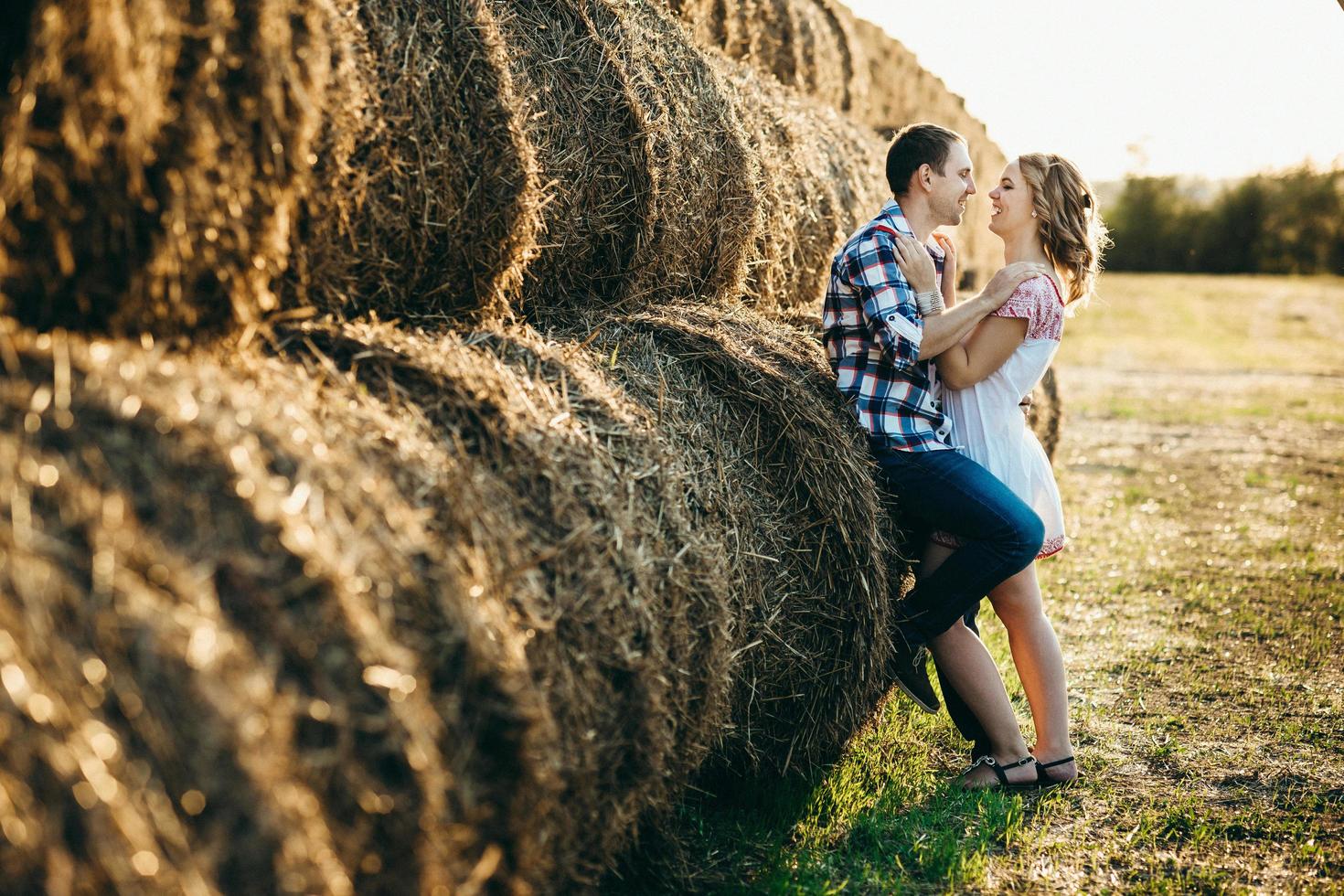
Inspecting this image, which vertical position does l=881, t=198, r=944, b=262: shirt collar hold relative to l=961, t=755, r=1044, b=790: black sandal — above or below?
above

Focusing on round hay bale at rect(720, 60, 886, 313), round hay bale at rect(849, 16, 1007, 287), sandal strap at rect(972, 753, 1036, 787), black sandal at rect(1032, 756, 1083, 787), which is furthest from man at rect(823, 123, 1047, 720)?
round hay bale at rect(849, 16, 1007, 287)

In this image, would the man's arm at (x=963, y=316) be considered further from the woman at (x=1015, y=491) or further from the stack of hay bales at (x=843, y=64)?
the stack of hay bales at (x=843, y=64)

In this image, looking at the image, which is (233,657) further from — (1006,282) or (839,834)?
(1006,282)

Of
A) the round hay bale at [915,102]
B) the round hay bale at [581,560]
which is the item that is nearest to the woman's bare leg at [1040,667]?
the round hay bale at [581,560]

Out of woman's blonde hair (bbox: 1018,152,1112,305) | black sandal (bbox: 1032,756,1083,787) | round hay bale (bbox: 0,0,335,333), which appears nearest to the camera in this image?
round hay bale (bbox: 0,0,335,333)

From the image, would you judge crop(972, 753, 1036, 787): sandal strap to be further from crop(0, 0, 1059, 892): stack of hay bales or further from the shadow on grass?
crop(0, 0, 1059, 892): stack of hay bales

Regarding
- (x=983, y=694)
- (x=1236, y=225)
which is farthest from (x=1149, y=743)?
(x=1236, y=225)

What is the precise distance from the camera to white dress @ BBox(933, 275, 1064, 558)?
13.1 ft

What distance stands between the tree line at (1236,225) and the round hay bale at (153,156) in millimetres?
37597

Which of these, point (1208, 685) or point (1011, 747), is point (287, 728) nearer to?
point (1011, 747)

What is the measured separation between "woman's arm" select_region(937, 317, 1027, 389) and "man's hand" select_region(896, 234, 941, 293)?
25 centimetres

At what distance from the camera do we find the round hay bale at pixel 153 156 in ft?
6.29

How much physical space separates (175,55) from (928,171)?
2.86 m

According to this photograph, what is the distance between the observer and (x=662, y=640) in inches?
109
